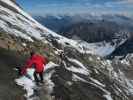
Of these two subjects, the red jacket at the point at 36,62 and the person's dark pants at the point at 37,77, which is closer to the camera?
the red jacket at the point at 36,62

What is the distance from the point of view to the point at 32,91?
37719mm

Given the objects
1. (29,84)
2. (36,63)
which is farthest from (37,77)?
(36,63)

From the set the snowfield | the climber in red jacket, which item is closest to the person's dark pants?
the climber in red jacket

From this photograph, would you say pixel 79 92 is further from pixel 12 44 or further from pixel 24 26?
pixel 24 26

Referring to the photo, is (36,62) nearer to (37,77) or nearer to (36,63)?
(36,63)

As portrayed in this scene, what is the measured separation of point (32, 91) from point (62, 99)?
12.0 feet

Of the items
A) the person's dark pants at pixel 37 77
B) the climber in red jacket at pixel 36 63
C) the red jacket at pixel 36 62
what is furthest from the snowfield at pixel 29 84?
the red jacket at pixel 36 62

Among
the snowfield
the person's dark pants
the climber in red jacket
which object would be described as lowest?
the snowfield

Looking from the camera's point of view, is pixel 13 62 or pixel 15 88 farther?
pixel 13 62

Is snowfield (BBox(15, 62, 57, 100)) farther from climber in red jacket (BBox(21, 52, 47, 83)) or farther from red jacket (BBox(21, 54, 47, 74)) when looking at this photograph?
red jacket (BBox(21, 54, 47, 74))

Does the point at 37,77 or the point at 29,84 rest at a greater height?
the point at 37,77

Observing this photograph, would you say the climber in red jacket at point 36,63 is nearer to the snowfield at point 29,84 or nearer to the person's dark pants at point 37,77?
the person's dark pants at point 37,77

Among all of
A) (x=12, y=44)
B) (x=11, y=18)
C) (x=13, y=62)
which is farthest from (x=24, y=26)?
(x=13, y=62)

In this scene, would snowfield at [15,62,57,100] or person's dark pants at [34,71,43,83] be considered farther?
snowfield at [15,62,57,100]
